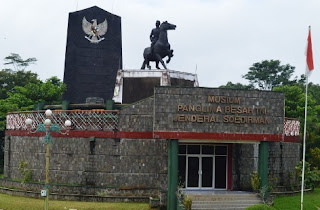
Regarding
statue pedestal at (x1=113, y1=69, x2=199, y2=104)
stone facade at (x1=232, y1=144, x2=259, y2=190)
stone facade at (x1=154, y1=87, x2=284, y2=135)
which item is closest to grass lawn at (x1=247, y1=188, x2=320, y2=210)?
stone facade at (x1=232, y1=144, x2=259, y2=190)

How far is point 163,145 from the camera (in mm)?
21719

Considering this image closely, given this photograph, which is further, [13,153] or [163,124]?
[13,153]

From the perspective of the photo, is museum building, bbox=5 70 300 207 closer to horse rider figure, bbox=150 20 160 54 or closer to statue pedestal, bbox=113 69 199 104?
statue pedestal, bbox=113 69 199 104

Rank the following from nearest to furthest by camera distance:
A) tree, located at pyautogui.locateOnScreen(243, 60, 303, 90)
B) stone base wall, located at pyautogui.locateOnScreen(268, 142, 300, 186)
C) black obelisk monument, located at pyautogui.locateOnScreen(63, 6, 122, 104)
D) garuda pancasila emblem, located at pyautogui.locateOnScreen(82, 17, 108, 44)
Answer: stone base wall, located at pyautogui.locateOnScreen(268, 142, 300, 186) → black obelisk monument, located at pyautogui.locateOnScreen(63, 6, 122, 104) → garuda pancasila emblem, located at pyautogui.locateOnScreen(82, 17, 108, 44) → tree, located at pyautogui.locateOnScreen(243, 60, 303, 90)

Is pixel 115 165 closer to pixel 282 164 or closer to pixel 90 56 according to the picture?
pixel 282 164

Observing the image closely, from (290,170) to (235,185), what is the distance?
3845 millimetres

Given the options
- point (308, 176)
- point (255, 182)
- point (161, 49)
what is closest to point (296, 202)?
point (255, 182)

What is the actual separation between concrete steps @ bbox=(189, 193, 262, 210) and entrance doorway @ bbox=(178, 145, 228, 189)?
7.03 feet

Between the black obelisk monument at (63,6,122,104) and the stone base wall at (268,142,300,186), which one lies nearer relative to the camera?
the stone base wall at (268,142,300,186)

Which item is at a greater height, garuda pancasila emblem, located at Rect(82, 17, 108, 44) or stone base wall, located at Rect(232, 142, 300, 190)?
garuda pancasila emblem, located at Rect(82, 17, 108, 44)

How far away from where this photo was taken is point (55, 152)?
2286 centimetres

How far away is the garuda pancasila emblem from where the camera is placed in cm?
3531

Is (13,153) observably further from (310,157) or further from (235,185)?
(310,157)

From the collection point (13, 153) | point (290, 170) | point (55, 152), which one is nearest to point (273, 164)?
point (290, 170)
